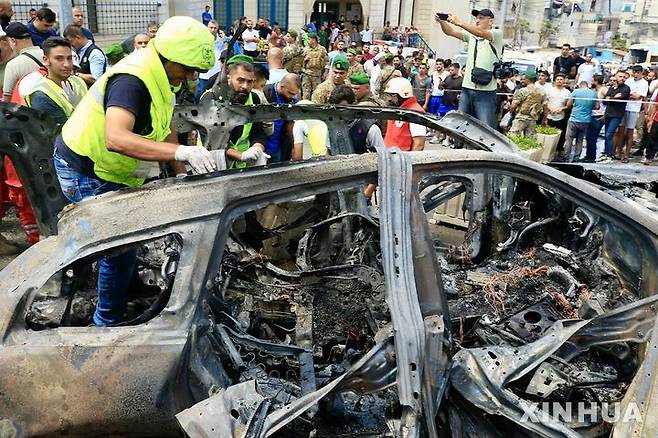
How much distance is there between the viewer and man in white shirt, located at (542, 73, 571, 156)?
9805mm

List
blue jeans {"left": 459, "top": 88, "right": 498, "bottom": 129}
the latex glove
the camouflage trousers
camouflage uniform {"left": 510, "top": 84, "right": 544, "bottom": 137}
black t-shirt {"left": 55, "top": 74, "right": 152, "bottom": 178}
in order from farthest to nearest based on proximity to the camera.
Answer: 1. the camouflage trousers
2. camouflage uniform {"left": 510, "top": 84, "right": 544, "bottom": 137}
3. blue jeans {"left": 459, "top": 88, "right": 498, "bottom": 129}
4. black t-shirt {"left": 55, "top": 74, "right": 152, "bottom": 178}
5. the latex glove

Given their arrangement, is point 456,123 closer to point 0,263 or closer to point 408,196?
point 408,196

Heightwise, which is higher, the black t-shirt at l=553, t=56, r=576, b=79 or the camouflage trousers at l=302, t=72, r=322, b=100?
the black t-shirt at l=553, t=56, r=576, b=79

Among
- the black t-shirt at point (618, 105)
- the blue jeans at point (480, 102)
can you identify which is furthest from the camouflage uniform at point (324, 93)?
the black t-shirt at point (618, 105)

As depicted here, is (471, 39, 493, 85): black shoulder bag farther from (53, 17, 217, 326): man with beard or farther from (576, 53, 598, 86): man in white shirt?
(576, 53, 598, 86): man in white shirt

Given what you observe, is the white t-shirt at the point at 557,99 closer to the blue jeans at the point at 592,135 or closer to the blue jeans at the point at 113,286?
the blue jeans at the point at 592,135

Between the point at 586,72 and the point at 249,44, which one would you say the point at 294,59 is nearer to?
the point at 249,44

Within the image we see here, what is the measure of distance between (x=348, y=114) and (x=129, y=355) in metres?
2.48

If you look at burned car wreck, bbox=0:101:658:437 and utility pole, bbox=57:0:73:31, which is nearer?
burned car wreck, bbox=0:101:658:437

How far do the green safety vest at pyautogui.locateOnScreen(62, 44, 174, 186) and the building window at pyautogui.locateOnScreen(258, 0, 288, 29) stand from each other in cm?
2496

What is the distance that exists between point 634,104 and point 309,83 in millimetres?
5563

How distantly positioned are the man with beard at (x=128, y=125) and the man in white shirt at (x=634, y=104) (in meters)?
9.03

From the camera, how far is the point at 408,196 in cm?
246

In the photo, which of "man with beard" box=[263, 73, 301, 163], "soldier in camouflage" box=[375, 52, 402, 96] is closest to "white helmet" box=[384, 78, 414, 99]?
"man with beard" box=[263, 73, 301, 163]
